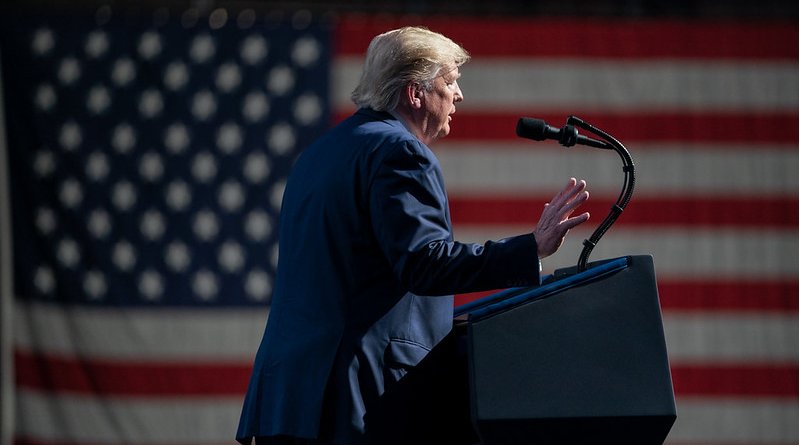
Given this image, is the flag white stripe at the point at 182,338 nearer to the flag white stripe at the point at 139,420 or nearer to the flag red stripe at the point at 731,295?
the flag red stripe at the point at 731,295

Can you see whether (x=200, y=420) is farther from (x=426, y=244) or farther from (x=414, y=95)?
(x=426, y=244)

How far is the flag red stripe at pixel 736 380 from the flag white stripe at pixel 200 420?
0.04m

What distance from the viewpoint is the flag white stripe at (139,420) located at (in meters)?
4.61

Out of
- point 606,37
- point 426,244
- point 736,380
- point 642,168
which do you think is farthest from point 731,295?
point 426,244

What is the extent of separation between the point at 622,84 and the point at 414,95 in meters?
2.97

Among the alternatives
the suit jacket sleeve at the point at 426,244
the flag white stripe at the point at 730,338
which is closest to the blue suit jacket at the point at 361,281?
the suit jacket sleeve at the point at 426,244

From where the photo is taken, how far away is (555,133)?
1.83m

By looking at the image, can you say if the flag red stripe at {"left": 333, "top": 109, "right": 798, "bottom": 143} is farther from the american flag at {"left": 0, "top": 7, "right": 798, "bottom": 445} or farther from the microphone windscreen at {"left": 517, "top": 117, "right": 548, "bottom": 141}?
the microphone windscreen at {"left": 517, "top": 117, "right": 548, "bottom": 141}

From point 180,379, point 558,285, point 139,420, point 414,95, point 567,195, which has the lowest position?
point 139,420

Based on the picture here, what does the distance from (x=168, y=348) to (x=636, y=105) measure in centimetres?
228

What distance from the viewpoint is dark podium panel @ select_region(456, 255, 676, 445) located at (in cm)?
160

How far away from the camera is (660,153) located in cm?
469

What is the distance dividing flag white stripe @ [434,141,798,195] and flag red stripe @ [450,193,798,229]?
35 millimetres

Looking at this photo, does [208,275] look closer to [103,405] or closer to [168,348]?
[168,348]
